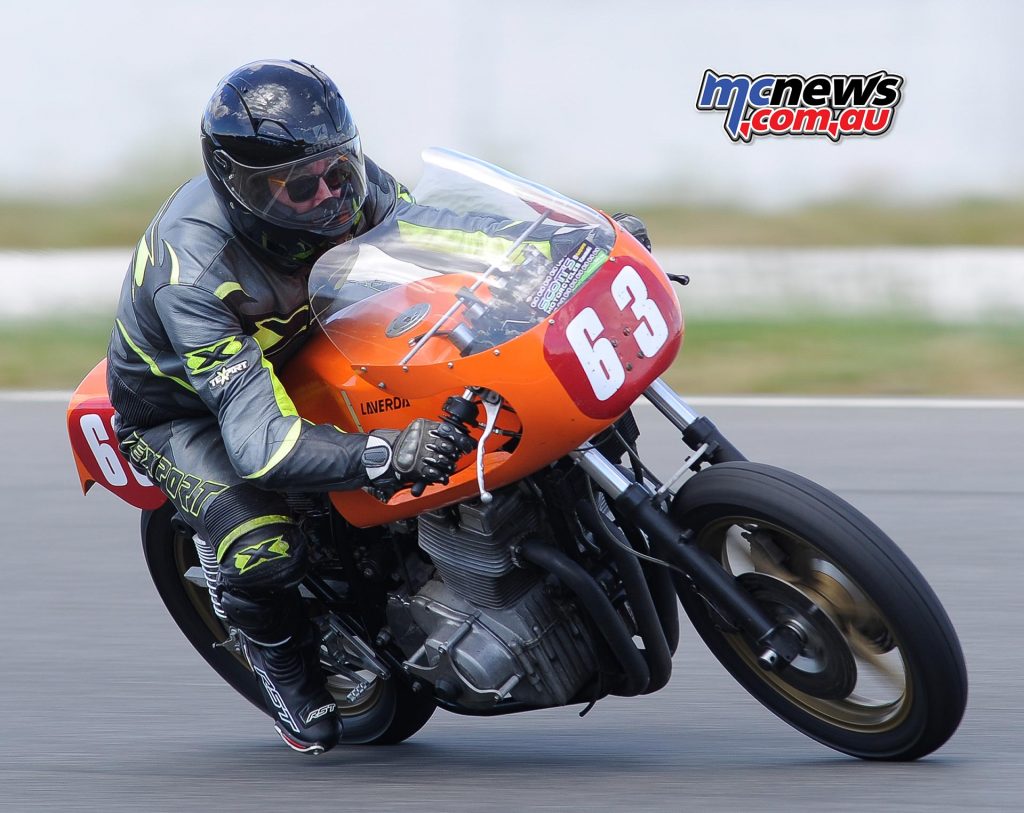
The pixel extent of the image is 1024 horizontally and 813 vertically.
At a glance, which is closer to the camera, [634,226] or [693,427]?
[693,427]

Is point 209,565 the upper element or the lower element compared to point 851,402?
upper

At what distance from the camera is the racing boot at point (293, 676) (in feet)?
12.5

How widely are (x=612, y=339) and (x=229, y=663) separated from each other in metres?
1.61

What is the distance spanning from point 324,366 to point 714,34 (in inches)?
393

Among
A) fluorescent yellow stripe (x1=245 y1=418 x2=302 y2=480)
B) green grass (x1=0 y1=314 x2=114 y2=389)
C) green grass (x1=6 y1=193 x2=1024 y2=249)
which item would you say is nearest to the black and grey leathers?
fluorescent yellow stripe (x1=245 y1=418 x2=302 y2=480)

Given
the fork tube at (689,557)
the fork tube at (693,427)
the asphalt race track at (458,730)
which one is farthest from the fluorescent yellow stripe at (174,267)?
the asphalt race track at (458,730)

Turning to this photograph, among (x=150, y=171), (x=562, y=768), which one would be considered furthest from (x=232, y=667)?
(x=150, y=171)

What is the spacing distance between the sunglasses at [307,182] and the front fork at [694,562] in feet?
2.53

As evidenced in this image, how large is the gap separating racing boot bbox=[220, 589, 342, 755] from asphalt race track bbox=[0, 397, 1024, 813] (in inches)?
3.5

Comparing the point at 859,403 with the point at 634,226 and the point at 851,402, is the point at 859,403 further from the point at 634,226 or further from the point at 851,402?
the point at 634,226

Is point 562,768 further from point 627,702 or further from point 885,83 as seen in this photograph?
point 885,83

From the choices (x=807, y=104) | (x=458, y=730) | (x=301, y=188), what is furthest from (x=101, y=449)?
(x=807, y=104)

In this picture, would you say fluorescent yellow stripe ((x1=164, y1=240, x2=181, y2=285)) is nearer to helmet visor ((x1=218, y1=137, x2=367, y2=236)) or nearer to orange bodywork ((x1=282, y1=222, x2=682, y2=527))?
helmet visor ((x1=218, y1=137, x2=367, y2=236))

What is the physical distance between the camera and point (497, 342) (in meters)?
3.26
